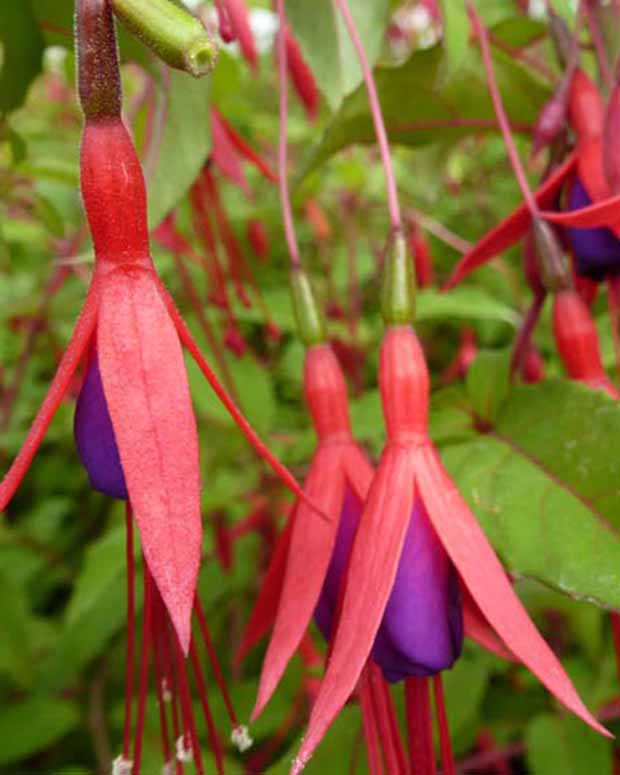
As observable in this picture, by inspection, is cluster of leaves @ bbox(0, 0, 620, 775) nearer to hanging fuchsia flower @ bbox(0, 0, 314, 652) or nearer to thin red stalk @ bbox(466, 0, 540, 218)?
thin red stalk @ bbox(466, 0, 540, 218)

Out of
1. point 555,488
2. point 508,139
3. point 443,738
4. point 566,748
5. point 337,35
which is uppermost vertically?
point 337,35

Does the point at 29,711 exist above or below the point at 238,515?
below

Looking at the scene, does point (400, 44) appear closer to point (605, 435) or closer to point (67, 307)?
point (67, 307)

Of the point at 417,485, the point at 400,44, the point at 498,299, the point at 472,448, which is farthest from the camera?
the point at 400,44

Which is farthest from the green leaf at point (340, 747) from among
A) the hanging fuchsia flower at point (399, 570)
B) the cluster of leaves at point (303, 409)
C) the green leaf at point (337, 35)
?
the green leaf at point (337, 35)

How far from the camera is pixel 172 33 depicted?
373 mm

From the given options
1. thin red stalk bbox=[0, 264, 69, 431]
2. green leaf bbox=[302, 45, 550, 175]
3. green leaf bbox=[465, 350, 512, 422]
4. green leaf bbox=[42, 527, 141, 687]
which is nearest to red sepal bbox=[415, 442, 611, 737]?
green leaf bbox=[465, 350, 512, 422]

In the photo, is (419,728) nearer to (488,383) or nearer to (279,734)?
(488,383)

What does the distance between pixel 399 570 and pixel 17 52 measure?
48 centimetres

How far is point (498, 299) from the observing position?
1.49 m

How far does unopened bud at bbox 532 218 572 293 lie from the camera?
651 millimetres

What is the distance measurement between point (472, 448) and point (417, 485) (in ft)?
0.57

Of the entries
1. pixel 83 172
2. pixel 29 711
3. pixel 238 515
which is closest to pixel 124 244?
pixel 83 172

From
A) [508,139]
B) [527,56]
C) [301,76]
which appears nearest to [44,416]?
[508,139]
